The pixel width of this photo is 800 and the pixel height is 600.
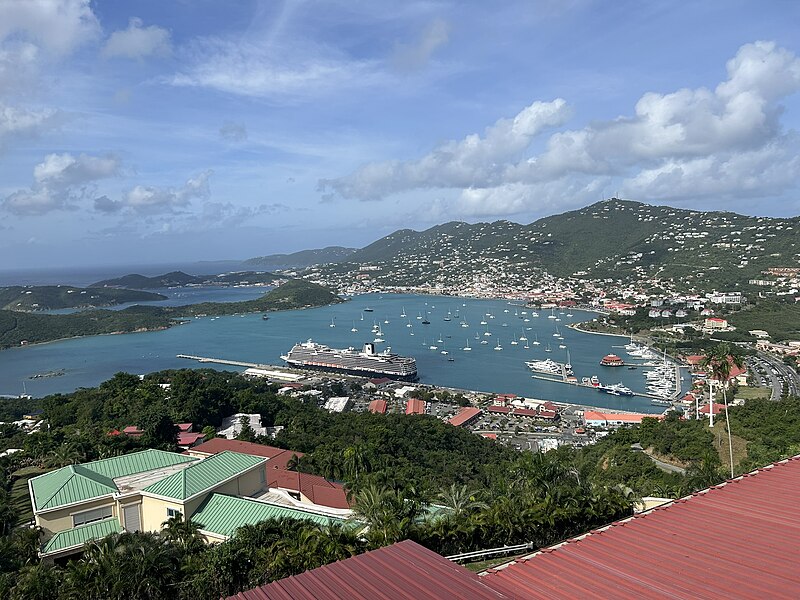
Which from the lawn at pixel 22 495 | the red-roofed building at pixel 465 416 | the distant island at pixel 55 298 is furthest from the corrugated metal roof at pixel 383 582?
the distant island at pixel 55 298

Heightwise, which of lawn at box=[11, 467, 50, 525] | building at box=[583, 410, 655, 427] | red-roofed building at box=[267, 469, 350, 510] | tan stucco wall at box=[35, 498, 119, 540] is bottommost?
building at box=[583, 410, 655, 427]

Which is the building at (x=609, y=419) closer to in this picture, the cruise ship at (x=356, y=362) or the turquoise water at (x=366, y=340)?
the turquoise water at (x=366, y=340)

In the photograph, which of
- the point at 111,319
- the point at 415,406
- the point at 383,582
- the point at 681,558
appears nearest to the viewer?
the point at 383,582

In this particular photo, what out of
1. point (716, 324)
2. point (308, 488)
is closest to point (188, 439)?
point (308, 488)

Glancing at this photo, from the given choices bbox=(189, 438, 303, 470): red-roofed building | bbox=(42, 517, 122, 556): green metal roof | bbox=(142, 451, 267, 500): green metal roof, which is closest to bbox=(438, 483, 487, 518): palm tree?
bbox=(142, 451, 267, 500): green metal roof

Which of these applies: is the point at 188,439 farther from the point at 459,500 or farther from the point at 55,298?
the point at 55,298

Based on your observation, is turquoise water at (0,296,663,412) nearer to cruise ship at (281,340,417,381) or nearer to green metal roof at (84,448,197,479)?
cruise ship at (281,340,417,381)

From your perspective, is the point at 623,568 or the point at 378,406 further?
the point at 378,406

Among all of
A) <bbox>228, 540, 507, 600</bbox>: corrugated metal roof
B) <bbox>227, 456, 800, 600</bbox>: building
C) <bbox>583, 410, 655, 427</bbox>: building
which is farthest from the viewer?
<bbox>583, 410, 655, 427</bbox>: building
